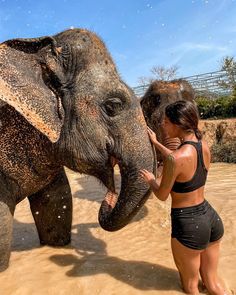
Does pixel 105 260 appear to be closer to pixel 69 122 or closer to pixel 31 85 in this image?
pixel 69 122

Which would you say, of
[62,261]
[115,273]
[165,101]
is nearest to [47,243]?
[62,261]

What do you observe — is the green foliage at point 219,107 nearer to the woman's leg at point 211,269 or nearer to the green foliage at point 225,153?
the green foliage at point 225,153

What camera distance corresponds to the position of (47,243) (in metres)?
4.48

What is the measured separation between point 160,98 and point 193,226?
11.2 feet

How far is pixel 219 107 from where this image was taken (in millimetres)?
16047

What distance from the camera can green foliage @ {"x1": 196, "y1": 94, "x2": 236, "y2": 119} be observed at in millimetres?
15289

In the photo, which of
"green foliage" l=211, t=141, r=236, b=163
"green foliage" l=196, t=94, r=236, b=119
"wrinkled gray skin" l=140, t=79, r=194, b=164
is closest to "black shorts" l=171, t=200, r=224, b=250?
"wrinkled gray skin" l=140, t=79, r=194, b=164

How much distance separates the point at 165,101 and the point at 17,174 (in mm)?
2994

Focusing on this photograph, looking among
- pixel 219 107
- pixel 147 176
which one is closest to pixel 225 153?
pixel 219 107

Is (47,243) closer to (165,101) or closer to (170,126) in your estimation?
(170,126)

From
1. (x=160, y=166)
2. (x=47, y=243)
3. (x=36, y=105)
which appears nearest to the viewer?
(x=36, y=105)

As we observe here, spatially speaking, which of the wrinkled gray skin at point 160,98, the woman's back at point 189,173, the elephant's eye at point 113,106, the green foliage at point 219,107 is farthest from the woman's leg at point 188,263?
the green foliage at point 219,107

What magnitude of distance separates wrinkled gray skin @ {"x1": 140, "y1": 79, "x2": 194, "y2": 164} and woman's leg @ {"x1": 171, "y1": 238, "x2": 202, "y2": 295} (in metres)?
2.88

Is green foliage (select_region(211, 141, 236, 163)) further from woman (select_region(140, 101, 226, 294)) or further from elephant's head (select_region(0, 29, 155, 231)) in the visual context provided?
woman (select_region(140, 101, 226, 294))
